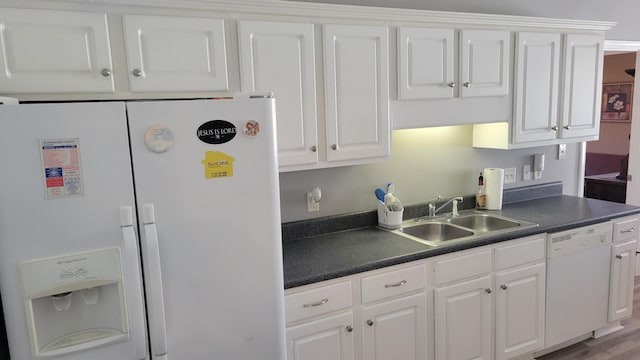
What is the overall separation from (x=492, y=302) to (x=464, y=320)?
0.72 ft

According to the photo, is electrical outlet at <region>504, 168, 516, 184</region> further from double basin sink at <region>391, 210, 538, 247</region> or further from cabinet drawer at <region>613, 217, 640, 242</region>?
cabinet drawer at <region>613, 217, 640, 242</region>

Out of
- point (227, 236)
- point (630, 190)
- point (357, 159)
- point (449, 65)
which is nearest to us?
point (227, 236)

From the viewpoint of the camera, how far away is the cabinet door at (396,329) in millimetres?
2318

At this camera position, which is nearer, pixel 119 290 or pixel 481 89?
pixel 119 290

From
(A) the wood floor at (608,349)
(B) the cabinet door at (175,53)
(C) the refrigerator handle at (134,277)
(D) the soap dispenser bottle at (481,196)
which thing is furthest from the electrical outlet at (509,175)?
(C) the refrigerator handle at (134,277)

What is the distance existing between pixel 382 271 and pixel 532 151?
1.97 metres

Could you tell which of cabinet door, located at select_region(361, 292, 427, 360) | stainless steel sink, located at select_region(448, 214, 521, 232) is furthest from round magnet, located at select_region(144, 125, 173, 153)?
stainless steel sink, located at select_region(448, 214, 521, 232)

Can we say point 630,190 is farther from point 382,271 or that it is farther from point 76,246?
point 76,246

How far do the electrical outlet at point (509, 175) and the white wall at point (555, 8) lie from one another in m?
1.13

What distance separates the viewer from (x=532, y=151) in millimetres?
3611

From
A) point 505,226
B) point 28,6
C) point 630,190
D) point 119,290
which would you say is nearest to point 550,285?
point 505,226

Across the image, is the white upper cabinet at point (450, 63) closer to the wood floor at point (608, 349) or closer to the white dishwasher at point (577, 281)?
the white dishwasher at point (577, 281)

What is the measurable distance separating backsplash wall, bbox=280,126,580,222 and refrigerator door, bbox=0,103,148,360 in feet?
4.05

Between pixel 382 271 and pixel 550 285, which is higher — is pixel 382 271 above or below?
above
